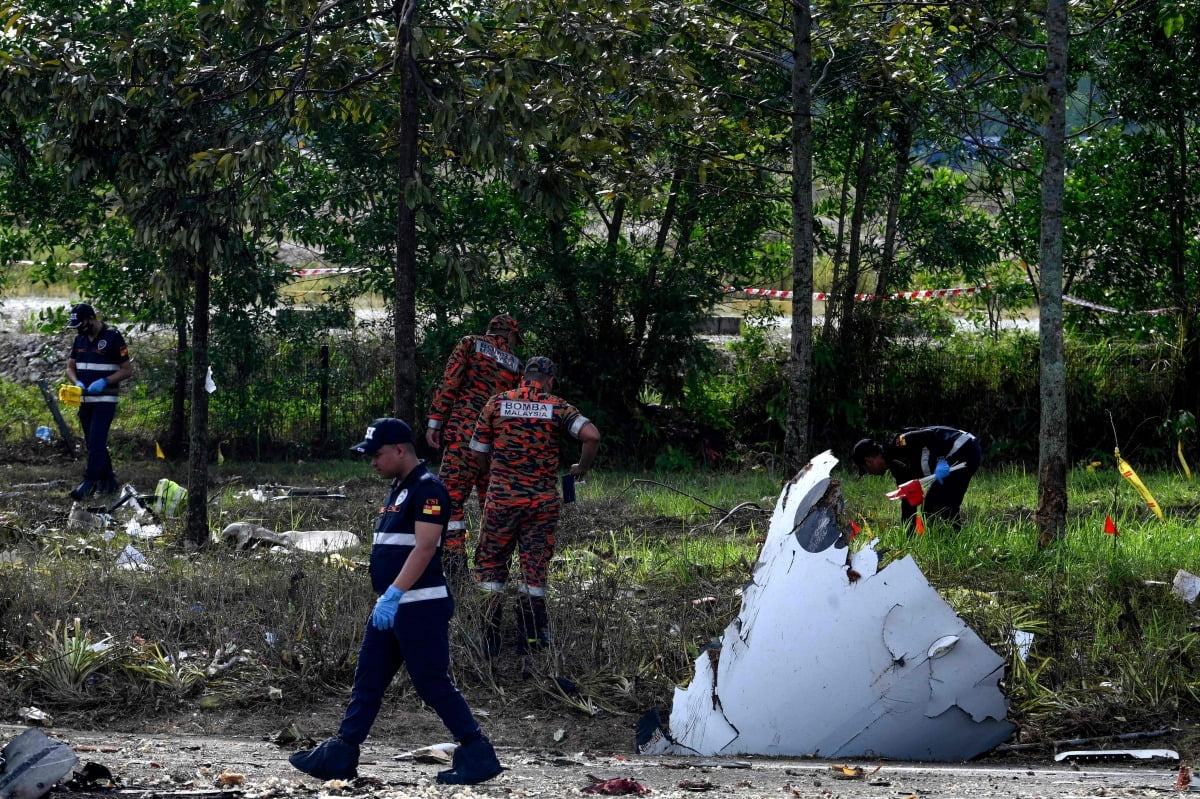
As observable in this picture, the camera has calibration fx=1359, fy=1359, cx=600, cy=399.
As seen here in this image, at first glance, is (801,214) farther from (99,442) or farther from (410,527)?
(99,442)

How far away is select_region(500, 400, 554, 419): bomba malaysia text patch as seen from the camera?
7676 millimetres

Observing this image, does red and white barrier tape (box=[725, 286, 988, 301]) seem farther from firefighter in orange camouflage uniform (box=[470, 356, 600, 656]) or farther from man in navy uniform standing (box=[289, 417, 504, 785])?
man in navy uniform standing (box=[289, 417, 504, 785])

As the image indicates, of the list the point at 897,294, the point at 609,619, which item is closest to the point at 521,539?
the point at 609,619

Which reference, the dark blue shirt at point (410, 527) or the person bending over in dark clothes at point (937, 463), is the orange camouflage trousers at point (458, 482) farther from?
the person bending over in dark clothes at point (937, 463)

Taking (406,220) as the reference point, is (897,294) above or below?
below

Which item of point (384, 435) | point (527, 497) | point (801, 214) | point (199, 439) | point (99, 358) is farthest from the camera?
point (99, 358)

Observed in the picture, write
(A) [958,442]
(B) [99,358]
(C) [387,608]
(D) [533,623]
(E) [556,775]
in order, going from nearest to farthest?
(C) [387,608] → (E) [556,775] → (D) [533,623] → (A) [958,442] → (B) [99,358]

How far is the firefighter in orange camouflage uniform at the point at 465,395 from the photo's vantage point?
8445mm

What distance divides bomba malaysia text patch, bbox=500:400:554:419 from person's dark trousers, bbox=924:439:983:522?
A: 10.5 feet

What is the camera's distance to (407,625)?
567cm

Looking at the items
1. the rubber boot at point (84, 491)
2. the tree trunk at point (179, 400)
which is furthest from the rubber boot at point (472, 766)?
the tree trunk at point (179, 400)

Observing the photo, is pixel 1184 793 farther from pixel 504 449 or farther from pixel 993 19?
pixel 993 19

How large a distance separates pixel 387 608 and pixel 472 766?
0.76 meters

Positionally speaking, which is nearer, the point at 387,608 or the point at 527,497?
the point at 387,608
